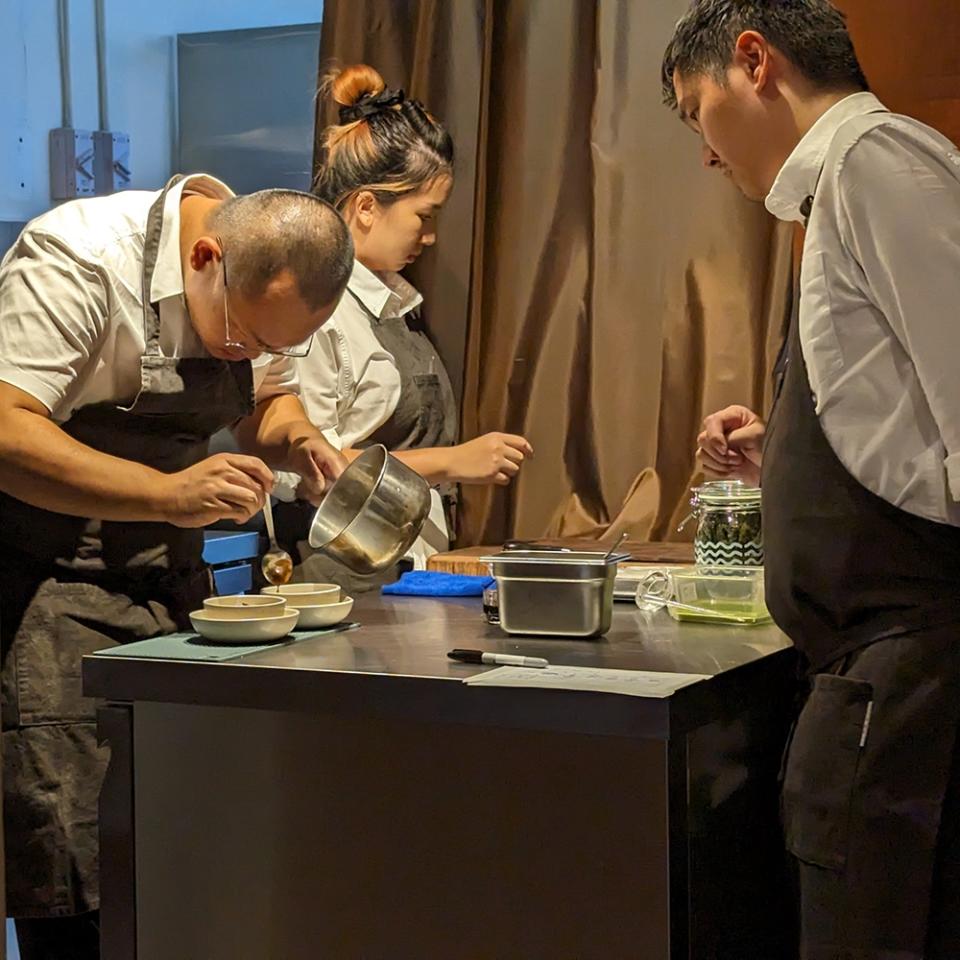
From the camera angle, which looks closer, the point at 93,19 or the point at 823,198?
the point at 823,198

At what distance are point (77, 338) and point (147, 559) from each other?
1.05 feet

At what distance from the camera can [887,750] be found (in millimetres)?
1360

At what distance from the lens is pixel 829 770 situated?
1375 mm

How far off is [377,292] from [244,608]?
1.28m

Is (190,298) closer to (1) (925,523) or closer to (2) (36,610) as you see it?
(2) (36,610)

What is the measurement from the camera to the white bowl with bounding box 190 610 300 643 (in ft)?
5.13

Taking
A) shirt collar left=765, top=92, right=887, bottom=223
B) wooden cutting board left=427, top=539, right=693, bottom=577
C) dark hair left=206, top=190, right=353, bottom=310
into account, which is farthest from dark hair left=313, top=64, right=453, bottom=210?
shirt collar left=765, top=92, right=887, bottom=223

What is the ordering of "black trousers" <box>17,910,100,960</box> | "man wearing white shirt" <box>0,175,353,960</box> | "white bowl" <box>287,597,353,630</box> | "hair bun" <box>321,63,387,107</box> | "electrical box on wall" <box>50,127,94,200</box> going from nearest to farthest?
1. "white bowl" <box>287,597,353,630</box>
2. "man wearing white shirt" <box>0,175,353,960</box>
3. "black trousers" <box>17,910,100,960</box>
4. "hair bun" <box>321,63,387,107</box>
5. "electrical box on wall" <box>50,127,94,200</box>

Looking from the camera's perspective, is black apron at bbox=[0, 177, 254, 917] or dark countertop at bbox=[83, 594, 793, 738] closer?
dark countertop at bbox=[83, 594, 793, 738]

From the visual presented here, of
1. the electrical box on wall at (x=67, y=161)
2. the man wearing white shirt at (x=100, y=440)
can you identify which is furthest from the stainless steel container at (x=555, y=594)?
the electrical box on wall at (x=67, y=161)

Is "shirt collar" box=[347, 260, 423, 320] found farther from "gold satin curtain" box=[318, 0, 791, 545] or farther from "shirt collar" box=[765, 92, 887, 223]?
"shirt collar" box=[765, 92, 887, 223]

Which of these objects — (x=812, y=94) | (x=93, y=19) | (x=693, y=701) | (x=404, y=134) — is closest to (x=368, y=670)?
(x=693, y=701)

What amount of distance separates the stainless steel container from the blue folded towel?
378mm

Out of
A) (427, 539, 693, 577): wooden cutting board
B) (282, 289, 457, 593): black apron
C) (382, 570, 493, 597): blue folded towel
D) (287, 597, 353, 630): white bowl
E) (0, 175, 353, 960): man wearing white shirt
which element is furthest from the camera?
(282, 289, 457, 593): black apron
